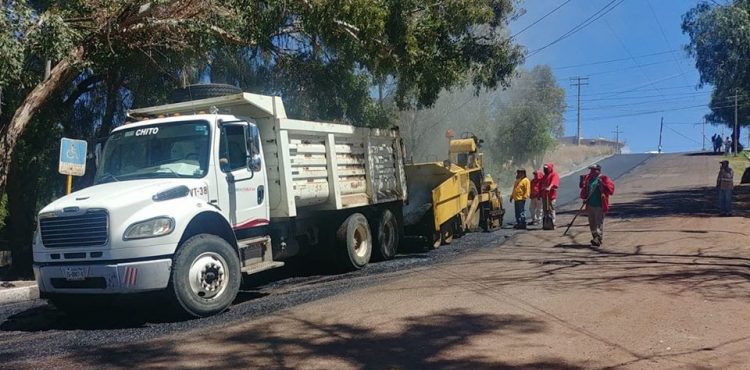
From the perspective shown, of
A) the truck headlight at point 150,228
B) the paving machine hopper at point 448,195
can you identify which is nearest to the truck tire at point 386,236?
the paving machine hopper at point 448,195

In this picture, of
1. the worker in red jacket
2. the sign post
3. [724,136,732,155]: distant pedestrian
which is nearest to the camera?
the sign post

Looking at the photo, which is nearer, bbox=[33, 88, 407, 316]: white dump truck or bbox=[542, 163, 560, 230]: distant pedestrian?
bbox=[33, 88, 407, 316]: white dump truck

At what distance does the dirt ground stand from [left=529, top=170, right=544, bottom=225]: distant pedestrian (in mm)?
5652

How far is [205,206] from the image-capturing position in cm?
808

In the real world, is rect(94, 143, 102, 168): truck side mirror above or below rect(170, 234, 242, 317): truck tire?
above

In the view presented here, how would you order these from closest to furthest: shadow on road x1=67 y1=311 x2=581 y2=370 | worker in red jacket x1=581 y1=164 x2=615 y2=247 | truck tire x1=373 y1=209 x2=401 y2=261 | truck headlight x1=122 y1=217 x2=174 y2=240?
shadow on road x1=67 y1=311 x2=581 y2=370, truck headlight x1=122 y1=217 x2=174 y2=240, truck tire x1=373 y1=209 x2=401 y2=261, worker in red jacket x1=581 y1=164 x2=615 y2=247

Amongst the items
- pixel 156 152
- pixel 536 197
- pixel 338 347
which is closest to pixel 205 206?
pixel 156 152

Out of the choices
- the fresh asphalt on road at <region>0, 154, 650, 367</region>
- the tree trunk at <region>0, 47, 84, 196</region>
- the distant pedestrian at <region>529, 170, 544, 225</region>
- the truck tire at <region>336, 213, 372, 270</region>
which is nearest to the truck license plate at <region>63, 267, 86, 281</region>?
the fresh asphalt on road at <region>0, 154, 650, 367</region>

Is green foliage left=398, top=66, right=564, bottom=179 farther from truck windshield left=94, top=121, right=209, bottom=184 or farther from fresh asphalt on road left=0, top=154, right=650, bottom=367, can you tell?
truck windshield left=94, top=121, right=209, bottom=184

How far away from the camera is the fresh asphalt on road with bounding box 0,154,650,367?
675cm

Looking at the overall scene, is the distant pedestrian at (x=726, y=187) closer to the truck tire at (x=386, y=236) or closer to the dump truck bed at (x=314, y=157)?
the dump truck bed at (x=314, y=157)

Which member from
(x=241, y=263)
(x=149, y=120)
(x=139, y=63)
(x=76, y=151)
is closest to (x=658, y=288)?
(x=241, y=263)

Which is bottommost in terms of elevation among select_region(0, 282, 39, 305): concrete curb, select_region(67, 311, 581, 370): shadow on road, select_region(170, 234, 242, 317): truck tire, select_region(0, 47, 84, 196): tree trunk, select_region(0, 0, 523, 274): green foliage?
select_region(0, 282, 39, 305): concrete curb

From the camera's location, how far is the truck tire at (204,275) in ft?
24.8
